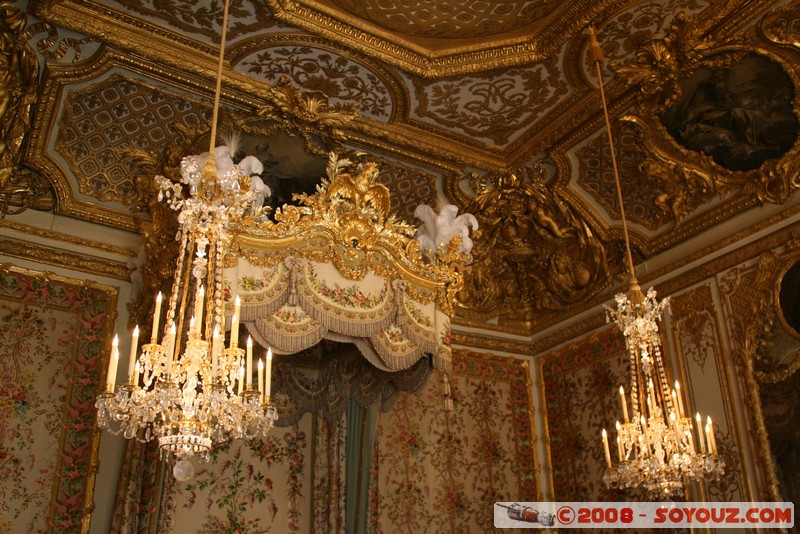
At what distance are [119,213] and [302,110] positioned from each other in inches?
66.5

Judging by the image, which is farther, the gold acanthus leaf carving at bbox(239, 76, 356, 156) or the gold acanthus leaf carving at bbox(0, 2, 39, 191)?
the gold acanthus leaf carving at bbox(239, 76, 356, 156)

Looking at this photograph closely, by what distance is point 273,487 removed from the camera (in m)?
5.42

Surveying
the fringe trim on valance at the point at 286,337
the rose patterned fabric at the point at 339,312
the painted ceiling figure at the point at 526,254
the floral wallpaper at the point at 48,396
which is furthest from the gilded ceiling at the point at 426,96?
the fringe trim on valance at the point at 286,337

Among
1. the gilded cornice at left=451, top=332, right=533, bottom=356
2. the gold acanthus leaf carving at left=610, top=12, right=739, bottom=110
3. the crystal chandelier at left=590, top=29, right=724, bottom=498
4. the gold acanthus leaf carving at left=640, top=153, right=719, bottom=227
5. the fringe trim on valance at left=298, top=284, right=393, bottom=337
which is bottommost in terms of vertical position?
the crystal chandelier at left=590, top=29, right=724, bottom=498

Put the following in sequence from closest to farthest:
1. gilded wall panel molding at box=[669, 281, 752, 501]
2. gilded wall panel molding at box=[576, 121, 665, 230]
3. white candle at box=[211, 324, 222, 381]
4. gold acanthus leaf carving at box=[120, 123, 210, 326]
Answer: white candle at box=[211, 324, 222, 381] → gold acanthus leaf carving at box=[120, 123, 210, 326] → gilded wall panel molding at box=[669, 281, 752, 501] → gilded wall panel molding at box=[576, 121, 665, 230]

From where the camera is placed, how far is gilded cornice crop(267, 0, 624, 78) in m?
4.70

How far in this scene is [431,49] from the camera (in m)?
5.18

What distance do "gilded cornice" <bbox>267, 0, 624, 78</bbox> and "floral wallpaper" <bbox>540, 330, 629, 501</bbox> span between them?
2772 mm

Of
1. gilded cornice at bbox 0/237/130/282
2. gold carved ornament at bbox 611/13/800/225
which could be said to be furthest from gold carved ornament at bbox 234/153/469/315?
gold carved ornament at bbox 611/13/800/225

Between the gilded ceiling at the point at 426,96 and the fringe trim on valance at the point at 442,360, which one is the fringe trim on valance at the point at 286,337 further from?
the gilded ceiling at the point at 426,96

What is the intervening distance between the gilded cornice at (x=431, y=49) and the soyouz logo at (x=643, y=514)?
3.62m

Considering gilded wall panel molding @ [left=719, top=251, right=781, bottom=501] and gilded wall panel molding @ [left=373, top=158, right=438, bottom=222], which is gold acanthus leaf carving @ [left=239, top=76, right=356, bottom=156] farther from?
gilded wall panel molding @ [left=719, top=251, right=781, bottom=501]

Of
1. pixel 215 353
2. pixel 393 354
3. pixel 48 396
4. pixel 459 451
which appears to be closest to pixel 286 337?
pixel 393 354

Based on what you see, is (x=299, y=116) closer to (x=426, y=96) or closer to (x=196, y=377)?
(x=426, y=96)
